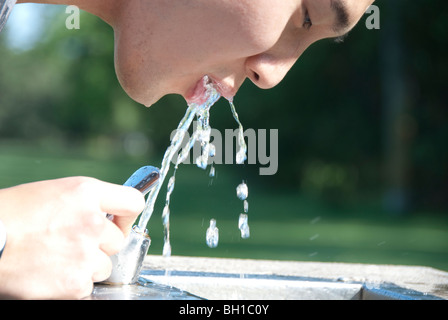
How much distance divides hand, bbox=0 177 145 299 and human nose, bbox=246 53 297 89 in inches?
24.0

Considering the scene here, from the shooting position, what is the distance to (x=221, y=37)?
164cm

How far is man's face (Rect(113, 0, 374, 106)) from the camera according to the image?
1.62 m

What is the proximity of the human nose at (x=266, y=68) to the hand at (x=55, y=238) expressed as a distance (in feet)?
2.00

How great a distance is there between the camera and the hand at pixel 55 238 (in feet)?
3.60

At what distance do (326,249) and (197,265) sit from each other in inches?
250

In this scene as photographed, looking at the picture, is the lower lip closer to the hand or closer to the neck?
the neck

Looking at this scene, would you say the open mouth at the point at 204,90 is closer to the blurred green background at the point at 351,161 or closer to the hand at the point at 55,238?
the hand at the point at 55,238

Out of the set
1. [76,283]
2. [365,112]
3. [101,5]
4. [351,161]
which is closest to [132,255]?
[76,283]

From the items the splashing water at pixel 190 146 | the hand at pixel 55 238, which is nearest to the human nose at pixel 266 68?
the splashing water at pixel 190 146

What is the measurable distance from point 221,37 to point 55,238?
2.34 feet

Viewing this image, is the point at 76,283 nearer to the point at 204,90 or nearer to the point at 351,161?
the point at 204,90

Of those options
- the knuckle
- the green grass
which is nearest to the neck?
the knuckle

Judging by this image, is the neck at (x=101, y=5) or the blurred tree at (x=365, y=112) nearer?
the neck at (x=101, y=5)
